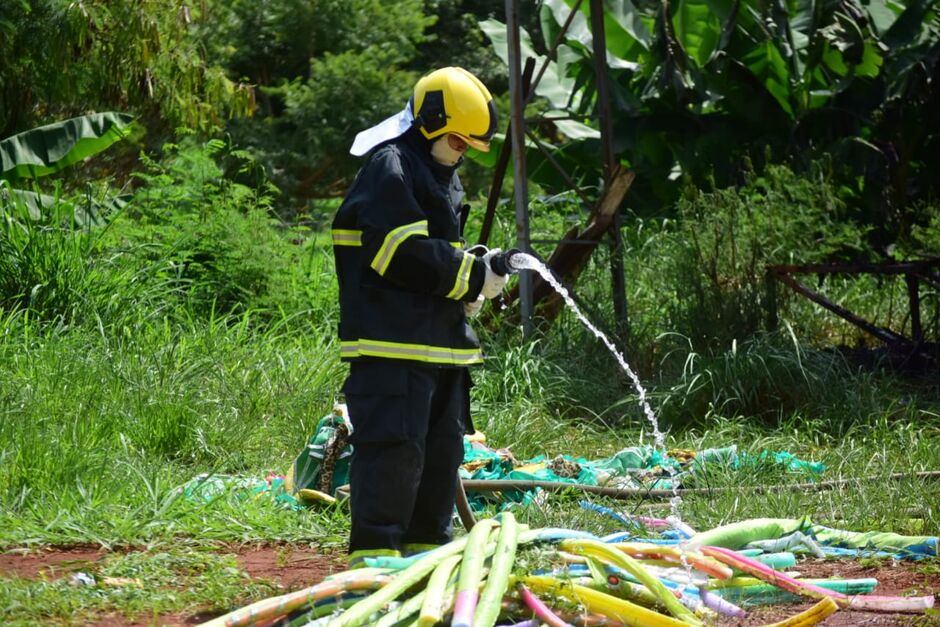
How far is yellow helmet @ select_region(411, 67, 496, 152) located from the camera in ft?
13.7

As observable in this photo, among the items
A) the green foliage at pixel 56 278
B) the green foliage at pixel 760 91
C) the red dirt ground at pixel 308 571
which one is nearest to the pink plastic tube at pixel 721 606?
the red dirt ground at pixel 308 571

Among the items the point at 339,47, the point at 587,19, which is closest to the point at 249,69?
the point at 339,47

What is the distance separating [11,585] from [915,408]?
5.12m

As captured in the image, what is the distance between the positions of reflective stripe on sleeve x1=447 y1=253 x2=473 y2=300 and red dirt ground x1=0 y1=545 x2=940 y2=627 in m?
1.12

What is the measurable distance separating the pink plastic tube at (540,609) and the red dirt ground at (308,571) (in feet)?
2.13

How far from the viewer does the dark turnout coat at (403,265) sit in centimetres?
403

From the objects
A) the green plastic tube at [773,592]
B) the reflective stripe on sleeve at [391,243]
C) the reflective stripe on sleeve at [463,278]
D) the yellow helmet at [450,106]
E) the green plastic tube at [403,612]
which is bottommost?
the green plastic tube at [773,592]

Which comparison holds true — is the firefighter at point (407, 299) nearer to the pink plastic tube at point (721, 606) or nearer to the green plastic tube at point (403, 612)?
the green plastic tube at point (403, 612)

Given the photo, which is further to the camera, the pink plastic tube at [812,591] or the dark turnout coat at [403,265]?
the dark turnout coat at [403,265]

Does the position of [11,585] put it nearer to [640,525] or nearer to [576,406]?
[640,525]

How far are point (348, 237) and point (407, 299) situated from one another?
0.97ft

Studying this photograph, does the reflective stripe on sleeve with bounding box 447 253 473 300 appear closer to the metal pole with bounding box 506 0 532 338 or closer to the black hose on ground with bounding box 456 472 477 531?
the black hose on ground with bounding box 456 472 477 531

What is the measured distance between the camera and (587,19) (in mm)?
11539

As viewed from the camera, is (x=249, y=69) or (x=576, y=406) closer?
(x=576, y=406)
